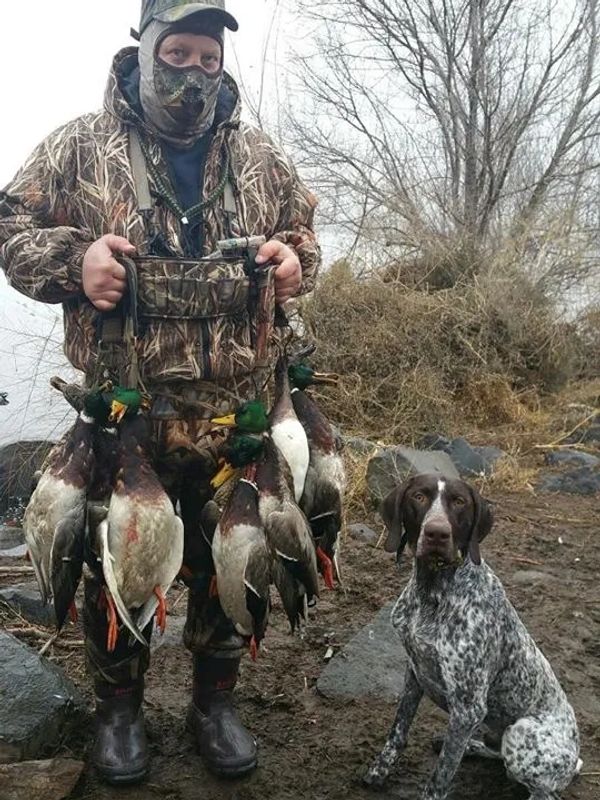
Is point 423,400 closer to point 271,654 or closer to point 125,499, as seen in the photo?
point 271,654

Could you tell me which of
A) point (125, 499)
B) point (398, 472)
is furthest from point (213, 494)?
point (398, 472)

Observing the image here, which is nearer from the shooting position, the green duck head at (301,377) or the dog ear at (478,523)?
the dog ear at (478,523)

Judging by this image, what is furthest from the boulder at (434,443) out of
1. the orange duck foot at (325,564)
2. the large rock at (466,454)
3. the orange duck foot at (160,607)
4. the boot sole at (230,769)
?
the orange duck foot at (160,607)

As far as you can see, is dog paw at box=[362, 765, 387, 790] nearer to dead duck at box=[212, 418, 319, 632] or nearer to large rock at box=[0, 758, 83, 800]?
dead duck at box=[212, 418, 319, 632]

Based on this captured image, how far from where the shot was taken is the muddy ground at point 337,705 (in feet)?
10.6

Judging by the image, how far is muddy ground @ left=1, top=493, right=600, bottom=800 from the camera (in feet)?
10.6

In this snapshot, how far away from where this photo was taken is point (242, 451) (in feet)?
9.41

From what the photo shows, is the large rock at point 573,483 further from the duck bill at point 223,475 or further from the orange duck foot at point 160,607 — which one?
the orange duck foot at point 160,607

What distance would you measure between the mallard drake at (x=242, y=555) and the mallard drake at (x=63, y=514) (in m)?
0.48

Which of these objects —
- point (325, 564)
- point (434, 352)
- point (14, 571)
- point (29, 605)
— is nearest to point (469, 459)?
point (434, 352)

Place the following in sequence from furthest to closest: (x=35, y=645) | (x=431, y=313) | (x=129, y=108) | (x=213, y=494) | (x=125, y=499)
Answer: (x=431, y=313)
(x=35, y=645)
(x=213, y=494)
(x=129, y=108)
(x=125, y=499)

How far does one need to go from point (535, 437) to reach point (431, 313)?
209 cm

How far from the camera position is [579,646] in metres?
4.70

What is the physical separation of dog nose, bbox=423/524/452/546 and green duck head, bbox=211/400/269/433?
70cm
